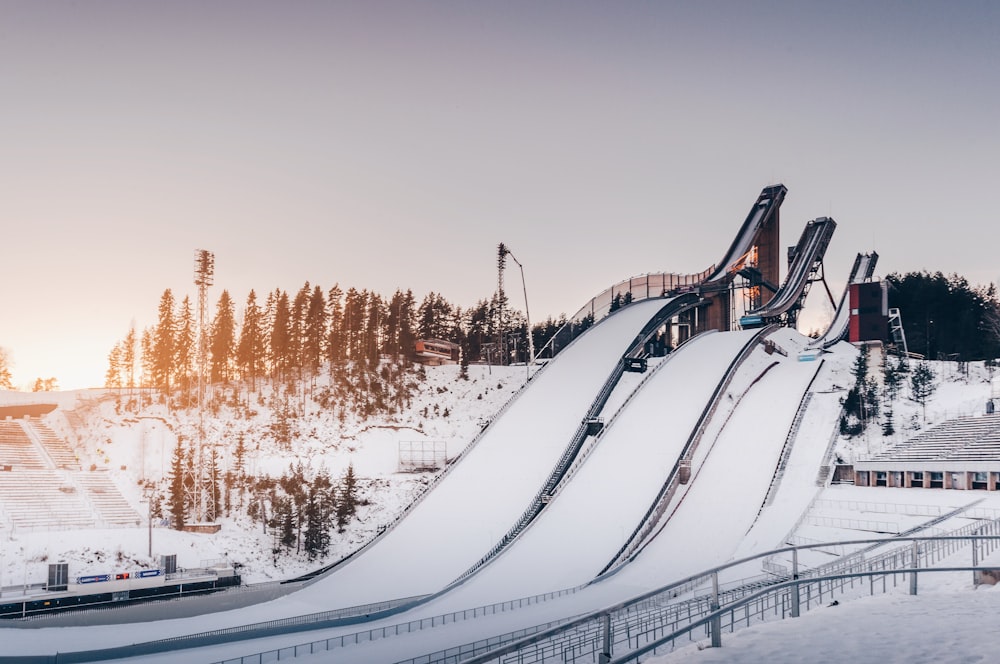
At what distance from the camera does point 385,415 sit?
45188 mm

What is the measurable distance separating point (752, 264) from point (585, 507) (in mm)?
25110

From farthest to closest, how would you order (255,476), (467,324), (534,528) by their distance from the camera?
(467,324), (255,476), (534,528)

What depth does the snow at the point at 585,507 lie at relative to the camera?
18828 millimetres

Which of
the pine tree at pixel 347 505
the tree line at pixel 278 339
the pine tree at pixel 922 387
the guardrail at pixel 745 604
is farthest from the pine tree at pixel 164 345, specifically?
the guardrail at pixel 745 604

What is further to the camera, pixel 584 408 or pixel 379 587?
A: pixel 584 408

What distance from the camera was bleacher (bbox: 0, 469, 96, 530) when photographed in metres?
32.5

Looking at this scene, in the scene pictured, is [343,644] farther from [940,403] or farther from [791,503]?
[940,403]

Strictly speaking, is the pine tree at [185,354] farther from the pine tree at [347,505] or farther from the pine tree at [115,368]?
the pine tree at [347,505]

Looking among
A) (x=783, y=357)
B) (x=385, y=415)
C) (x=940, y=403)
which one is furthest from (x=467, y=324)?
(x=940, y=403)

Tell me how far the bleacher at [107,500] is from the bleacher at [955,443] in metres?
28.8

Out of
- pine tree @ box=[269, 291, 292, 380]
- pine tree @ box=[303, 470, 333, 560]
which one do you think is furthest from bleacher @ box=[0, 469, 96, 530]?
pine tree @ box=[269, 291, 292, 380]

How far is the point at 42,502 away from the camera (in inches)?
1346

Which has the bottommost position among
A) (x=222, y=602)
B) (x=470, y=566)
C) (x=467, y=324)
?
(x=222, y=602)

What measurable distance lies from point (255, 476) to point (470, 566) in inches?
793
